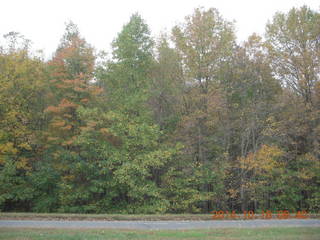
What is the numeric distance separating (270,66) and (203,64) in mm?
5344

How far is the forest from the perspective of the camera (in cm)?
2019

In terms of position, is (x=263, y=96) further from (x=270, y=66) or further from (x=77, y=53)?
(x=77, y=53)

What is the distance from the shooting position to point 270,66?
22781mm

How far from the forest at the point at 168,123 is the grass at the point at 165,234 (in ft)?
28.0

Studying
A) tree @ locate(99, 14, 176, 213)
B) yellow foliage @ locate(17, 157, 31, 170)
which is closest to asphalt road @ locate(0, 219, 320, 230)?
tree @ locate(99, 14, 176, 213)

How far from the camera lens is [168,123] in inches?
896

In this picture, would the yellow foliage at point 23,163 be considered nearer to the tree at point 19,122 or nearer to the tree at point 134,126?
the tree at point 19,122

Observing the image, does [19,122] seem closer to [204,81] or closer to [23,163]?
[23,163]

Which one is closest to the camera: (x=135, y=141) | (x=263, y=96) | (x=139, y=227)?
(x=139, y=227)

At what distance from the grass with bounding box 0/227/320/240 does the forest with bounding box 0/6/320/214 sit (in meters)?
8.54

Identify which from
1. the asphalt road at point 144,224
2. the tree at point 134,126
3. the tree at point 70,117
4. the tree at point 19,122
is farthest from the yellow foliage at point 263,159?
the tree at point 19,122

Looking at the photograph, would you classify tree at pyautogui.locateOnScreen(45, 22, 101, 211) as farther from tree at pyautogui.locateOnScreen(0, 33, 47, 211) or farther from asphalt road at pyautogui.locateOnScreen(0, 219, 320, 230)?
asphalt road at pyautogui.locateOnScreen(0, 219, 320, 230)

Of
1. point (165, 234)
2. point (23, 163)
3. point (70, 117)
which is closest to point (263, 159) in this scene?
point (165, 234)

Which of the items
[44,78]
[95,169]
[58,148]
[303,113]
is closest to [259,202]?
[303,113]
